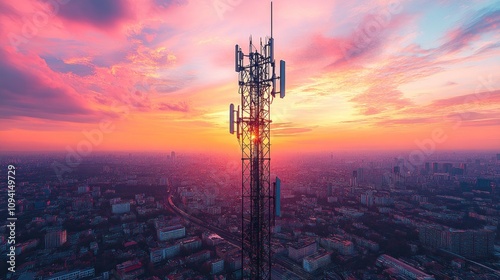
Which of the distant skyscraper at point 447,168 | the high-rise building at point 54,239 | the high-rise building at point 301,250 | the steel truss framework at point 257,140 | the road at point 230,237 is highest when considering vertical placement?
the steel truss framework at point 257,140

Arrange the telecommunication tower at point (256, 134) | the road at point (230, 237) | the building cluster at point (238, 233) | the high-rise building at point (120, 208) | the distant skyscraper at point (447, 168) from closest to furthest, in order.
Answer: the telecommunication tower at point (256, 134) < the road at point (230, 237) < the building cluster at point (238, 233) < the high-rise building at point (120, 208) < the distant skyscraper at point (447, 168)

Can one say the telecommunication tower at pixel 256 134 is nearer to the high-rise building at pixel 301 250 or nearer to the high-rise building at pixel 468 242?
the high-rise building at pixel 301 250

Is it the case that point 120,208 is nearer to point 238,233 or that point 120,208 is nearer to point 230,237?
point 230,237

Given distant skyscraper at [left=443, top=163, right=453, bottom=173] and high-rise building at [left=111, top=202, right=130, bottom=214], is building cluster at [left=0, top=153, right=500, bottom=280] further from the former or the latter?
distant skyscraper at [left=443, top=163, right=453, bottom=173]

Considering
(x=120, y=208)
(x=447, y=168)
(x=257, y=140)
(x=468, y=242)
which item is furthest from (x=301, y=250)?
(x=447, y=168)

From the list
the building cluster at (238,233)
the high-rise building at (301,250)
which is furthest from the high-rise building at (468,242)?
the high-rise building at (301,250)

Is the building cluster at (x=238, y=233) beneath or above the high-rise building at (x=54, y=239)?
beneath

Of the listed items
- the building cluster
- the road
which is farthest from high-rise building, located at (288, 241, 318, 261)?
the road

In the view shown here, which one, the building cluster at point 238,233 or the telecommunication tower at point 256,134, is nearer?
the telecommunication tower at point 256,134

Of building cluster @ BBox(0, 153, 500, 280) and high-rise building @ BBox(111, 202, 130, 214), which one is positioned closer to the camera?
building cluster @ BBox(0, 153, 500, 280)

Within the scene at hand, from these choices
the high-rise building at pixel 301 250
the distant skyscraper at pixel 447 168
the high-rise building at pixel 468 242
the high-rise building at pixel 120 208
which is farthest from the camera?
the distant skyscraper at pixel 447 168

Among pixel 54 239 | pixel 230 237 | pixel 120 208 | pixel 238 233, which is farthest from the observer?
pixel 120 208

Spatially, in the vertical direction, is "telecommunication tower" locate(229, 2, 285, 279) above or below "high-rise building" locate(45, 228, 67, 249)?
above

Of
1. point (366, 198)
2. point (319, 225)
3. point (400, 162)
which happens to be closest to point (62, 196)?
point (319, 225)
